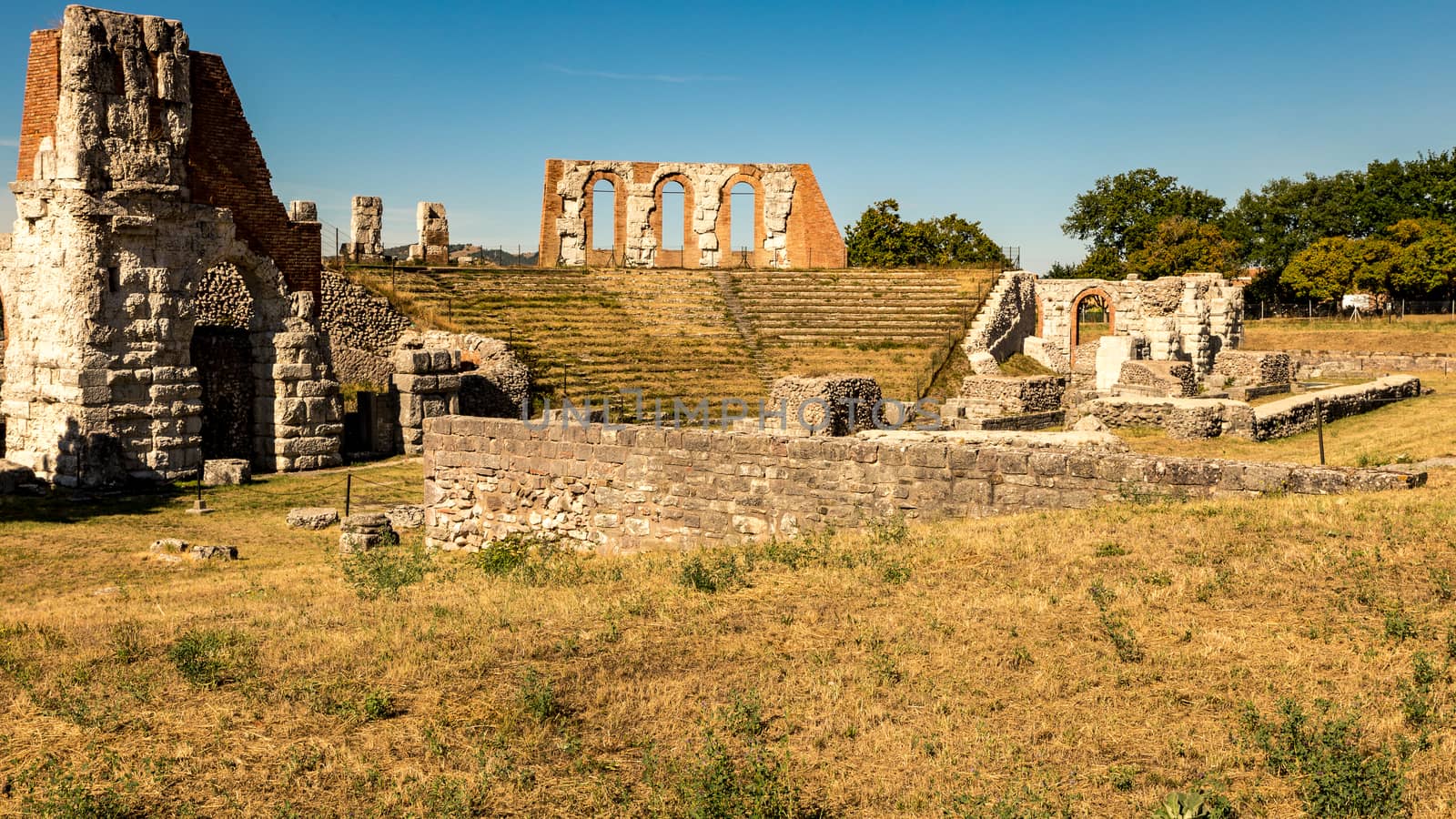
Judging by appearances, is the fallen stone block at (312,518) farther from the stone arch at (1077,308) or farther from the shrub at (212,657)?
the stone arch at (1077,308)

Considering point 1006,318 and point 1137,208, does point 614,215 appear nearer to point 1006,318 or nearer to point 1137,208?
point 1006,318

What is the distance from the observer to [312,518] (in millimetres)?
14969

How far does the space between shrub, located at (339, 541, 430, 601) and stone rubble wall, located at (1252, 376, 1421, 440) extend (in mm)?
13634

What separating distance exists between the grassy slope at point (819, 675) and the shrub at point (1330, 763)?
10 centimetres

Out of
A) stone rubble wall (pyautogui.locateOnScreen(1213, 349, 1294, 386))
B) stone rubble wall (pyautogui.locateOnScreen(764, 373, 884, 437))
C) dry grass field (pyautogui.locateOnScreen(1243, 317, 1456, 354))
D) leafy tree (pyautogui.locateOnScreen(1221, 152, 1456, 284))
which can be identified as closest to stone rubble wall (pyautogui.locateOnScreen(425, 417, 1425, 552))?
stone rubble wall (pyautogui.locateOnScreen(764, 373, 884, 437))

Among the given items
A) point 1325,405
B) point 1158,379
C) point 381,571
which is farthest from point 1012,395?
point 381,571

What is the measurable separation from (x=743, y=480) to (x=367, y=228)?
27653 millimetres

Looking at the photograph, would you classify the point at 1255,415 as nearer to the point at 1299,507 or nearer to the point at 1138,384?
the point at 1138,384

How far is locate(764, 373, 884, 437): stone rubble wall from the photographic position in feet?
→ 58.9

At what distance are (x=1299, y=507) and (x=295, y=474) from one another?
17.0 metres

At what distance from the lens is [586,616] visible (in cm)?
741

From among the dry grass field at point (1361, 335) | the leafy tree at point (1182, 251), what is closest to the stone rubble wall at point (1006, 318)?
the dry grass field at point (1361, 335)

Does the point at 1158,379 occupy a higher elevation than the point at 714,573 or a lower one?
higher

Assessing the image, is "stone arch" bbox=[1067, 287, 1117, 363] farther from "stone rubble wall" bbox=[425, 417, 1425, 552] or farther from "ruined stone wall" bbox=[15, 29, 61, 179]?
"ruined stone wall" bbox=[15, 29, 61, 179]
